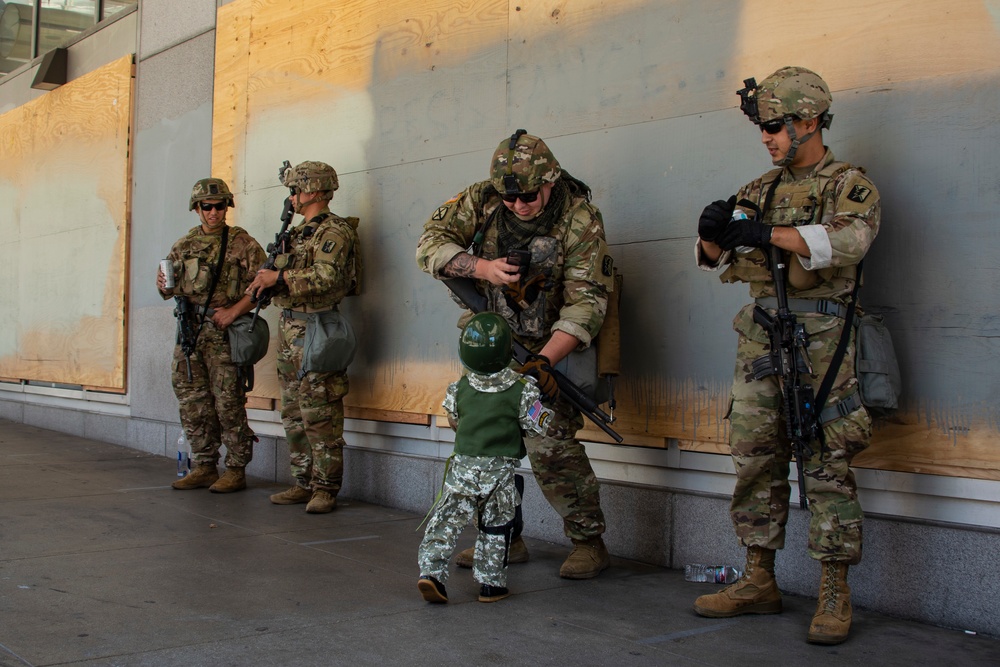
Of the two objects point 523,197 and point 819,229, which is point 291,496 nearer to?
point 523,197

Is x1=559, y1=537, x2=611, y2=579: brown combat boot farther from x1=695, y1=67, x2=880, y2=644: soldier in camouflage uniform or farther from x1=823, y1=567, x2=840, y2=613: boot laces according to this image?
x1=823, y1=567, x2=840, y2=613: boot laces

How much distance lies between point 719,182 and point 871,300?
0.96m

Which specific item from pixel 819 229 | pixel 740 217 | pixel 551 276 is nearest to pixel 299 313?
pixel 551 276

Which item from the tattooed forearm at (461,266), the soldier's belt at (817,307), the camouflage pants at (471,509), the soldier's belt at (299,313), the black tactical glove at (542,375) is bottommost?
the camouflage pants at (471,509)

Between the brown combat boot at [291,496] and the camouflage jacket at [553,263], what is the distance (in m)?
2.34

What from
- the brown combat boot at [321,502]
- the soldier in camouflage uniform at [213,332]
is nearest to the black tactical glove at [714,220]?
the brown combat boot at [321,502]

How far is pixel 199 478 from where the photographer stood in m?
7.25

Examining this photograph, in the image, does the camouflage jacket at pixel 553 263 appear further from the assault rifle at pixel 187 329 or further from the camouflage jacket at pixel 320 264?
the assault rifle at pixel 187 329

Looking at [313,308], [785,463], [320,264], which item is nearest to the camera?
[785,463]

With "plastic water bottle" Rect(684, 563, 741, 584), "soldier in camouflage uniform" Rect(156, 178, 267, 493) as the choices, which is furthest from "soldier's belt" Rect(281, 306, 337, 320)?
"plastic water bottle" Rect(684, 563, 741, 584)

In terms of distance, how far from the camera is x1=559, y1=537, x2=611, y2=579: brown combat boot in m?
4.70

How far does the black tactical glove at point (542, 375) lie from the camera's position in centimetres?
421

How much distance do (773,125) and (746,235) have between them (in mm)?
472

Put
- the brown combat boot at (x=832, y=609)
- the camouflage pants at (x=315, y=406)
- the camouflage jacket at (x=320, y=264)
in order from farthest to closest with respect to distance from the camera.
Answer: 1. the camouflage pants at (x=315, y=406)
2. the camouflage jacket at (x=320, y=264)
3. the brown combat boot at (x=832, y=609)
